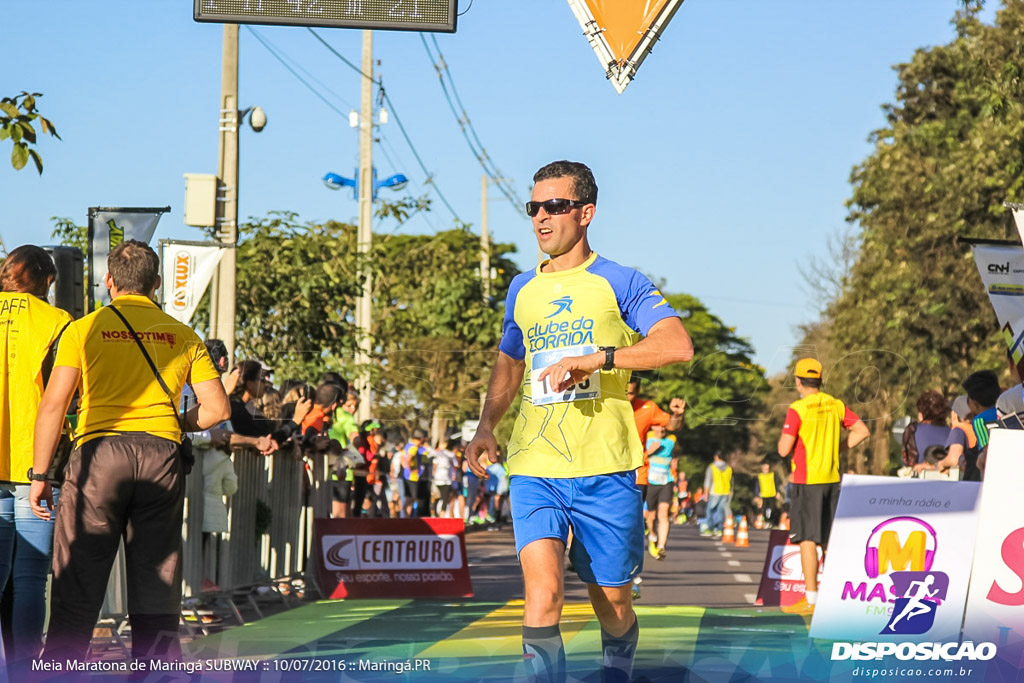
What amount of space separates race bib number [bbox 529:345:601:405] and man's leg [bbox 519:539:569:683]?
1.74 feet

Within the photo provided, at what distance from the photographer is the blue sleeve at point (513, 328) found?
235 inches

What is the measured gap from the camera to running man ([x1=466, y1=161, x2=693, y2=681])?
547 cm

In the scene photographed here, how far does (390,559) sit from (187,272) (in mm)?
3247

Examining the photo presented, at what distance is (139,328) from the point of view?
21.8ft

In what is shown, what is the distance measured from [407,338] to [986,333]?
1135 centimetres

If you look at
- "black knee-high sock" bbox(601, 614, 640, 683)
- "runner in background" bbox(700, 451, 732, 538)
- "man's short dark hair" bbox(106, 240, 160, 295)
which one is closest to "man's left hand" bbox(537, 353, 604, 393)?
"black knee-high sock" bbox(601, 614, 640, 683)

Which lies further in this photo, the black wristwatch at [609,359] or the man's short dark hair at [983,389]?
the man's short dark hair at [983,389]

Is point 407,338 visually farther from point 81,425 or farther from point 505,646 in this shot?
point 81,425

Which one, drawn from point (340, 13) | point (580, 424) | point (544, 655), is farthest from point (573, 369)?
point (340, 13)

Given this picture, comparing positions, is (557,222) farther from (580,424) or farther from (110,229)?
(110,229)

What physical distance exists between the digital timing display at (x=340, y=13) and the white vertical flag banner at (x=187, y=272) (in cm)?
466

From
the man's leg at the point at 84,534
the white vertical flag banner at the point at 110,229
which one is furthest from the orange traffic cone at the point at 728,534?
the man's leg at the point at 84,534

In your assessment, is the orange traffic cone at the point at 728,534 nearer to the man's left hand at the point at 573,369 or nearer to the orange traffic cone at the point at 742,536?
the orange traffic cone at the point at 742,536

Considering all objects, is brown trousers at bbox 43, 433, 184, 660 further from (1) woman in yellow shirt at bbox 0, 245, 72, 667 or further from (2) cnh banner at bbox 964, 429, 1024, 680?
(2) cnh banner at bbox 964, 429, 1024, 680
